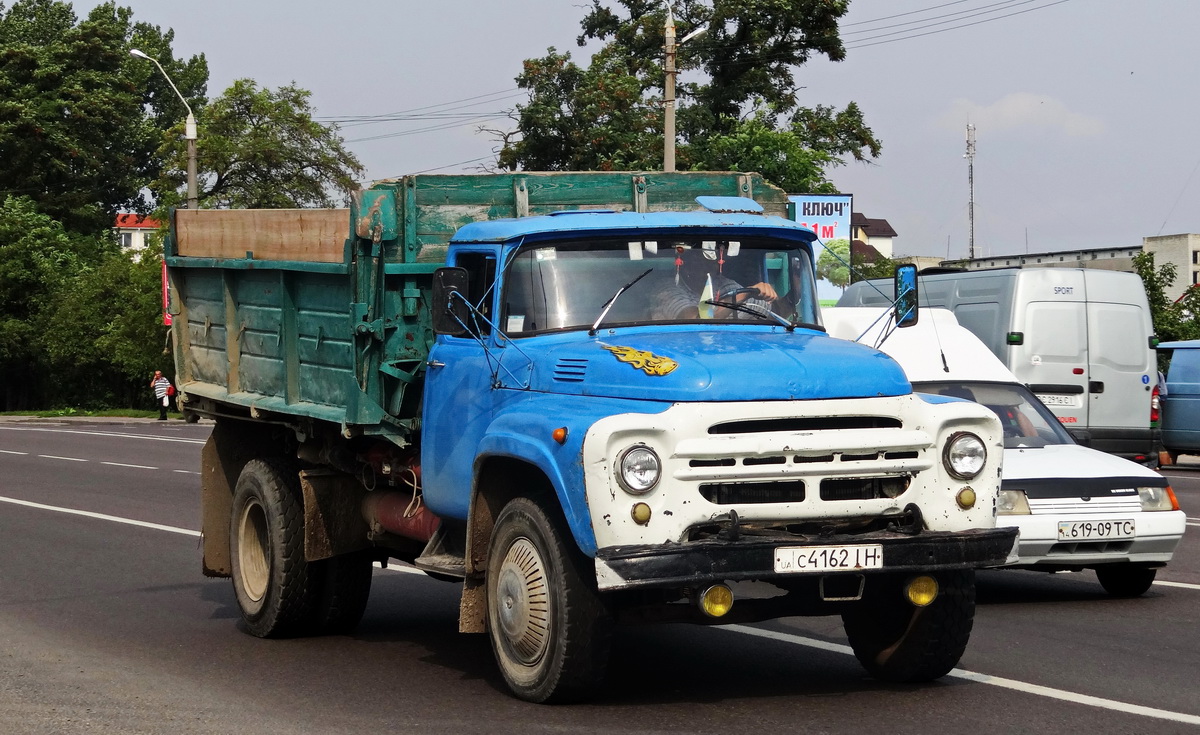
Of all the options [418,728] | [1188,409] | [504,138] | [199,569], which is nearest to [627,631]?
[418,728]

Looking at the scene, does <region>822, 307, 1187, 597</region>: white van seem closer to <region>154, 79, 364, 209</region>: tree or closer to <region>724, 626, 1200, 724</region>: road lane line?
<region>724, 626, 1200, 724</region>: road lane line

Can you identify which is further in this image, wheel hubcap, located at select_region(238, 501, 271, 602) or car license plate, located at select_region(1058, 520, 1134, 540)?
car license plate, located at select_region(1058, 520, 1134, 540)

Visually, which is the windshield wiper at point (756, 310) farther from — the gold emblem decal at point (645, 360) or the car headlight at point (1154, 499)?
the car headlight at point (1154, 499)

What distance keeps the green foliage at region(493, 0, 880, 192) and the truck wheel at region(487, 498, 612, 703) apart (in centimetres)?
3363

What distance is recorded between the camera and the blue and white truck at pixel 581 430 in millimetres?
6332

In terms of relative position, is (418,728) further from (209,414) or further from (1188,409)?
(1188,409)

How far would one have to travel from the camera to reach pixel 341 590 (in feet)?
30.7

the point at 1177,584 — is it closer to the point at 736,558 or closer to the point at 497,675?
the point at 497,675

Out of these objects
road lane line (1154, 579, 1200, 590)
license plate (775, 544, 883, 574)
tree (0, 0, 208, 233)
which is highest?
tree (0, 0, 208, 233)

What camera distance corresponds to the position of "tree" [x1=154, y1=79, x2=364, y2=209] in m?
53.8

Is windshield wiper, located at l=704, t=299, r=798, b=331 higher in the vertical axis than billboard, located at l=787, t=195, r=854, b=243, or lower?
lower

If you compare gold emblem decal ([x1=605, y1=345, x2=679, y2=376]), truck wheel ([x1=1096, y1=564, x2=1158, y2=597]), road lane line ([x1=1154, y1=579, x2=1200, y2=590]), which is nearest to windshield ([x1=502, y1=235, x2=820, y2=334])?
gold emblem decal ([x1=605, y1=345, x2=679, y2=376])

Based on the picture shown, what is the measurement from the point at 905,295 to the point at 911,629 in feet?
5.51

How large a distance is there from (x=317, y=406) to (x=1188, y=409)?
18.5 m
